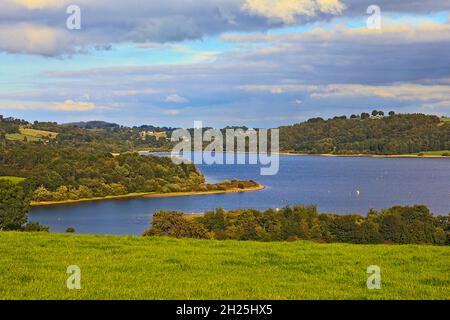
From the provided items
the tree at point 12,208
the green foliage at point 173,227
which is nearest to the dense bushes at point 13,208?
the tree at point 12,208

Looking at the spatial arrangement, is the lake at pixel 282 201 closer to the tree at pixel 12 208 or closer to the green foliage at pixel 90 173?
the tree at pixel 12 208

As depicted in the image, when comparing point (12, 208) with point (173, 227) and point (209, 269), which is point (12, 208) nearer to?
point (173, 227)

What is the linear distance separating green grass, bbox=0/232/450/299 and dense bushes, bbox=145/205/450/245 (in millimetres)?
38452

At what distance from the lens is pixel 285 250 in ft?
47.9

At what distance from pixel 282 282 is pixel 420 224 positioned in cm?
5886

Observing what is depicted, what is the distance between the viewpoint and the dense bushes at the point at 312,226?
2249 inches

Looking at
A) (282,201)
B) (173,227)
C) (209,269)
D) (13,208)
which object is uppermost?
(209,269)

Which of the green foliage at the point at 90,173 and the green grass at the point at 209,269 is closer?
the green grass at the point at 209,269

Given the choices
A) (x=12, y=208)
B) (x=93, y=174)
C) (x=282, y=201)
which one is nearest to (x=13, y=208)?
(x=12, y=208)

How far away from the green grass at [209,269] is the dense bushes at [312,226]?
3845 centimetres

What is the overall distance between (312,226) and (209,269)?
57679mm

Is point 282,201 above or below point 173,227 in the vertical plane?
below

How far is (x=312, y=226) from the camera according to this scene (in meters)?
68.1
